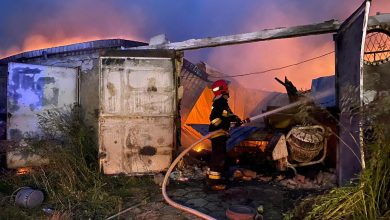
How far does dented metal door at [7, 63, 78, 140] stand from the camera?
8.06m

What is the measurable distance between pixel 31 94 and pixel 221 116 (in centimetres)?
485

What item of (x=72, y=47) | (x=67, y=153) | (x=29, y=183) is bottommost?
(x=29, y=183)

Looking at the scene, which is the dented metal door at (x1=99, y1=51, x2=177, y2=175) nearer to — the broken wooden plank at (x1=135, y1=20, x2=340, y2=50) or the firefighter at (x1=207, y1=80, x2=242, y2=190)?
the broken wooden plank at (x1=135, y1=20, x2=340, y2=50)

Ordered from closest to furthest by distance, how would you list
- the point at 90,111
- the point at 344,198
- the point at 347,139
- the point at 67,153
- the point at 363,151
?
the point at 344,198, the point at 363,151, the point at 347,139, the point at 67,153, the point at 90,111

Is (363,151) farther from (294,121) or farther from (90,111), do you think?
(90,111)

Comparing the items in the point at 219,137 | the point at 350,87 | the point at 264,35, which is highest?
the point at 264,35

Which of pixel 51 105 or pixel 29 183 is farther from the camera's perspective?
pixel 51 105

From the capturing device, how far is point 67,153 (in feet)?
20.1

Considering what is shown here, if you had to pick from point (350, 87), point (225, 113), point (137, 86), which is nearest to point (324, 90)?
point (225, 113)

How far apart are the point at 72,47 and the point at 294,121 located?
6.20m

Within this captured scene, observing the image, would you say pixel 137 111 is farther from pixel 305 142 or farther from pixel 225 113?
pixel 305 142

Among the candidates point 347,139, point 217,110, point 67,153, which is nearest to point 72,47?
point 67,153

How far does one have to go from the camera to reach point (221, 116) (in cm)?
Result: 644

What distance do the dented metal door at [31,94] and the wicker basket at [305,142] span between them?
5.54 metres
